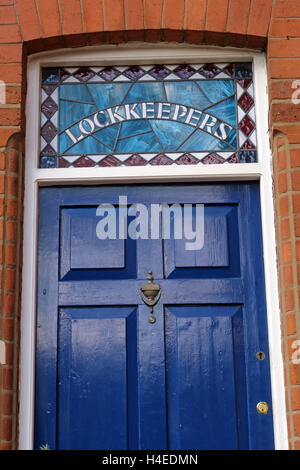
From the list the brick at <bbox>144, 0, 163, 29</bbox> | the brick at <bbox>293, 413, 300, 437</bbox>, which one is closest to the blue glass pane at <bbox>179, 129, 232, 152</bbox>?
the brick at <bbox>144, 0, 163, 29</bbox>

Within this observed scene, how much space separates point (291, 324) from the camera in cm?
336

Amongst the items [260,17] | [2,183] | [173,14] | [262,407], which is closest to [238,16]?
[260,17]

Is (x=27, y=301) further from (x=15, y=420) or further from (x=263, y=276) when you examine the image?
(x=263, y=276)

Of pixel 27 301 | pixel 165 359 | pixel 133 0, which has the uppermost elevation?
pixel 133 0

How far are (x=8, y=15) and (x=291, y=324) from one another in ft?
6.66

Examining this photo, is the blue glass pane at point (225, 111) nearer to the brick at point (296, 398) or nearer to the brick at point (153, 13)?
the brick at point (153, 13)

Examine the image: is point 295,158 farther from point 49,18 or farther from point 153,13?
point 49,18

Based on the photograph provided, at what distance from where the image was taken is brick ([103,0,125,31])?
3688mm

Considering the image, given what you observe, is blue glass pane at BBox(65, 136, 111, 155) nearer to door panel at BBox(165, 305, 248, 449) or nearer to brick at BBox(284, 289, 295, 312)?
door panel at BBox(165, 305, 248, 449)

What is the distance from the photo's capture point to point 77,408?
3484 mm

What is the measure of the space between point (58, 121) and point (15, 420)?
1.48 meters

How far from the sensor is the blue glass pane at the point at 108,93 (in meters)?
3.81

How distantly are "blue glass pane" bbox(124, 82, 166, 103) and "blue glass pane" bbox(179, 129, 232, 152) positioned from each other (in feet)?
0.87
